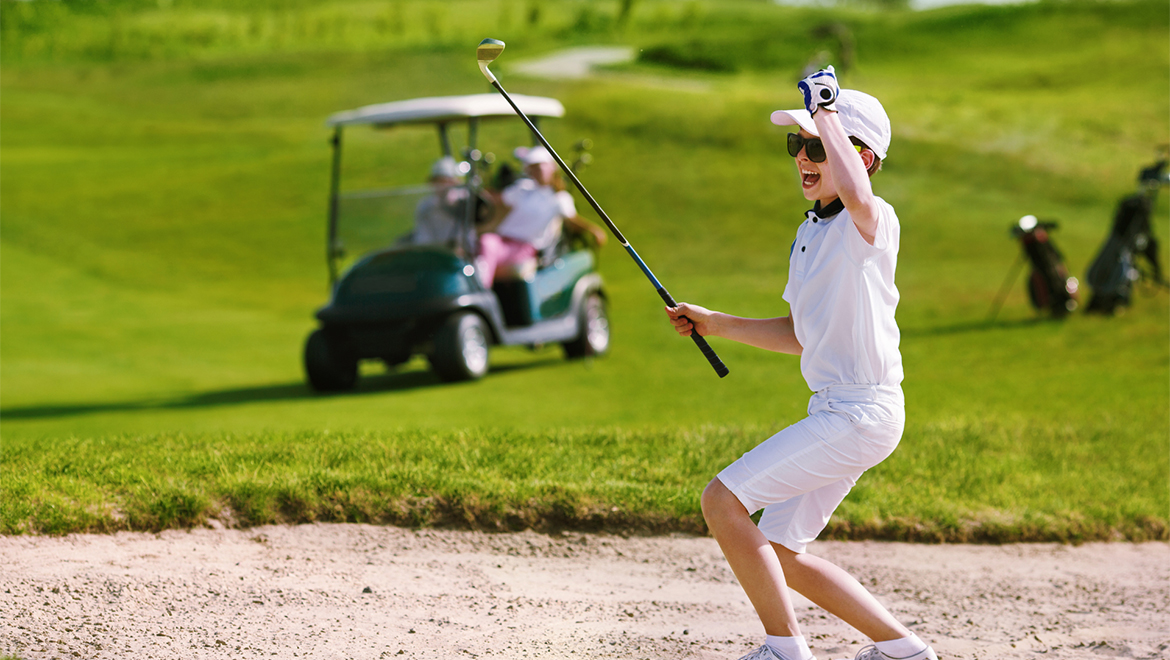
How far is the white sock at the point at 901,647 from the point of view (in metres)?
3.24

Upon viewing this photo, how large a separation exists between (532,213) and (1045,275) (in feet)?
21.4

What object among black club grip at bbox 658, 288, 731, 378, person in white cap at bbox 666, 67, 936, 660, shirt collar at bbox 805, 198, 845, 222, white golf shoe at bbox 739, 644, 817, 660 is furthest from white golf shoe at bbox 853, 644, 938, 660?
shirt collar at bbox 805, 198, 845, 222

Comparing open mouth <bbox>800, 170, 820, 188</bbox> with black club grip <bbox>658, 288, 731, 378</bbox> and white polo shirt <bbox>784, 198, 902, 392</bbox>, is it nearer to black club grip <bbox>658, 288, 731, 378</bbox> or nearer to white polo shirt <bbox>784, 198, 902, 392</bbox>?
white polo shirt <bbox>784, 198, 902, 392</bbox>

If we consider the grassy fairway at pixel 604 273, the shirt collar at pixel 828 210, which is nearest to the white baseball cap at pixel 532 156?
the grassy fairway at pixel 604 273

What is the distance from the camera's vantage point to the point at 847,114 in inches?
125

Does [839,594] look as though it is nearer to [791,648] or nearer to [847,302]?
[791,648]

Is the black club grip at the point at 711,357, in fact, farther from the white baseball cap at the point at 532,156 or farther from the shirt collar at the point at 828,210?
the white baseball cap at the point at 532,156

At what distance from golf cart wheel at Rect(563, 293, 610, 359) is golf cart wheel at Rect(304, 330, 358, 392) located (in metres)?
2.40

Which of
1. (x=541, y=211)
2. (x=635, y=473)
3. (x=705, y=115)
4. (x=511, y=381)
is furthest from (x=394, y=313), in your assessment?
(x=705, y=115)

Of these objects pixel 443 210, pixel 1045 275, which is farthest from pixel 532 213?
pixel 1045 275

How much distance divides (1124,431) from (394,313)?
5462 mm

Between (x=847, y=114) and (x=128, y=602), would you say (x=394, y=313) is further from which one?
(x=847, y=114)

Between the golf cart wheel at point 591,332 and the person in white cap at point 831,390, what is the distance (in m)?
8.08

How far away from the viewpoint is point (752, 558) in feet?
10.5
